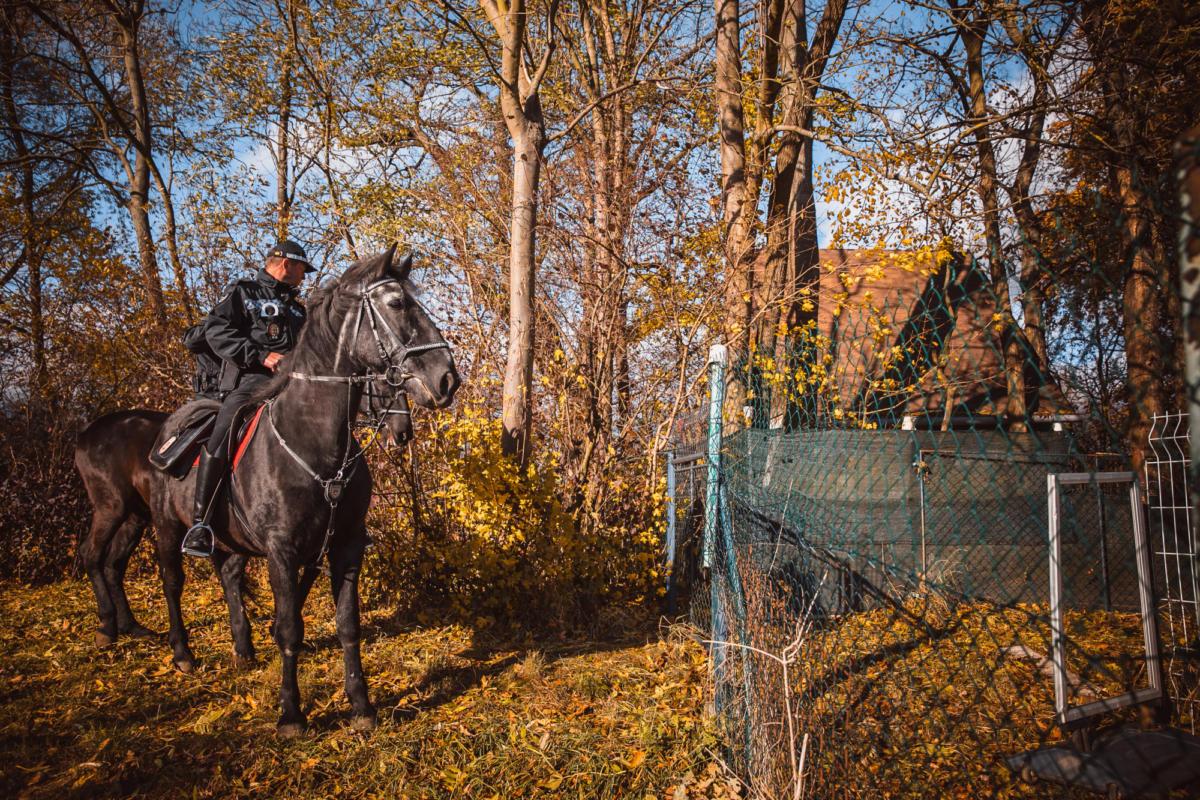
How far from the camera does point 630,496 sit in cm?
662

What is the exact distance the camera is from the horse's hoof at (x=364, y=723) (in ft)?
13.0

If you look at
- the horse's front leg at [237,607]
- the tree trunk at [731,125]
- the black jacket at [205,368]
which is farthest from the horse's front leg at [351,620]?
the tree trunk at [731,125]

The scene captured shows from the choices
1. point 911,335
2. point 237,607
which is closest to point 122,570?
point 237,607

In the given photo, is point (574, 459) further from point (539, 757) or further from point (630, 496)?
A: point (539, 757)

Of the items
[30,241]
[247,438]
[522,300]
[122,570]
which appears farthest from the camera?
[30,241]

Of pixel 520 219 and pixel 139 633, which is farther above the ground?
pixel 520 219

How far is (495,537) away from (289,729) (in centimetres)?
226

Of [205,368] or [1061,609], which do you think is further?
[205,368]

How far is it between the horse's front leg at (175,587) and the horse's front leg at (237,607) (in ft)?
0.99

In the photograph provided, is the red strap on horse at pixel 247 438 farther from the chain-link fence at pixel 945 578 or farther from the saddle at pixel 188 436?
the chain-link fence at pixel 945 578

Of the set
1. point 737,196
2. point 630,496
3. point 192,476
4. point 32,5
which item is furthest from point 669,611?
point 32,5

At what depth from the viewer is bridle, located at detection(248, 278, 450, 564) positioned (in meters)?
3.69

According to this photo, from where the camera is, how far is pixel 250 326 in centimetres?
495

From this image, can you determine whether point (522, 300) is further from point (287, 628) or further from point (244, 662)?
point (244, 662)
